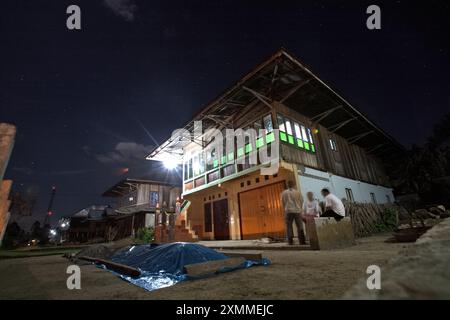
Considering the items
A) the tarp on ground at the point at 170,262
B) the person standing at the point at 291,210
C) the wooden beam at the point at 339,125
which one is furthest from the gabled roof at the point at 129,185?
the tarp on ground at the point at 170,262

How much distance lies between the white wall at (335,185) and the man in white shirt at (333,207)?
3.28 metres

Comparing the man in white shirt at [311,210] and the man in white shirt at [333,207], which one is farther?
the man in white shirt at [311,210]

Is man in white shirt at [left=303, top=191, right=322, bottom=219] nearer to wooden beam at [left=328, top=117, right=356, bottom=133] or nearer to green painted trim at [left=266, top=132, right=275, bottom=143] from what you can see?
green painted trim at [left=266, top=132, right=275, bottom=143]

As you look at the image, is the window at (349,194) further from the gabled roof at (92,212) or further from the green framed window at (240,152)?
the gabled roof at (92,212)

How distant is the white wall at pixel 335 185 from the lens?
9867 mm

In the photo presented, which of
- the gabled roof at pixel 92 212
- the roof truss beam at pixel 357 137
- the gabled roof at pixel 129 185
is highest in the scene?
the roof truss beam at pixel 357 137

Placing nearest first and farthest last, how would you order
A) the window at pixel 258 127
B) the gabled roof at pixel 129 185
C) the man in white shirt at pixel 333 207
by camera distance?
the man in white shirt at pixel 333 207
the window at pixel 258 127
the gabled roof at pixel 129 185

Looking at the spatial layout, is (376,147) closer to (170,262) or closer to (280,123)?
(280,123)

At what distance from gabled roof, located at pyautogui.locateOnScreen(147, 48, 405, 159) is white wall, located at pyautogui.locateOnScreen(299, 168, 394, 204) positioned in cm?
361

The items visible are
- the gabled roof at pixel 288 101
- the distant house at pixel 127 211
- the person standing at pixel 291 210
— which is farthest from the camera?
the distant house at pixel 127 211

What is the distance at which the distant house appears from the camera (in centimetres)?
2258

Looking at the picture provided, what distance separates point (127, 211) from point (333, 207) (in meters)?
21.5

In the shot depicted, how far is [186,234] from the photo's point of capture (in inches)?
505

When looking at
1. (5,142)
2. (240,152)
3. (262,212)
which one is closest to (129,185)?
(240,152)
